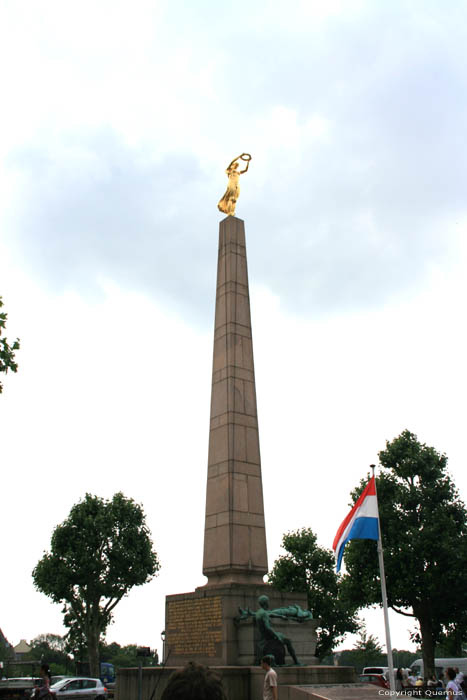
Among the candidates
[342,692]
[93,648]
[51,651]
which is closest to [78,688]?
[342,692]

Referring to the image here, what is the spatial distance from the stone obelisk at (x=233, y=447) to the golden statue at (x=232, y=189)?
1.12 m

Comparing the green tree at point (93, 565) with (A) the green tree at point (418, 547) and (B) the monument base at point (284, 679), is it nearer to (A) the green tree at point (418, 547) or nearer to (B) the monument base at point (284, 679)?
(A) the green tree at point (418, 547)

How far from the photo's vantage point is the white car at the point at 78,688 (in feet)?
83.1

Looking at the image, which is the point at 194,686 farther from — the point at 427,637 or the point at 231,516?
the point at 427,637

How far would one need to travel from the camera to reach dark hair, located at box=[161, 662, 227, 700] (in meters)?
2.18

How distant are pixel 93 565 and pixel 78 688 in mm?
16101

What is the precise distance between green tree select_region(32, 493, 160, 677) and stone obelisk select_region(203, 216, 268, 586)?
27026 mm

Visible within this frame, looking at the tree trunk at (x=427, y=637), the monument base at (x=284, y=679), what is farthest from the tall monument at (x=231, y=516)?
the tree trunk at (x=427, y=637)

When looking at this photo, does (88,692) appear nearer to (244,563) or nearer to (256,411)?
(244,563)

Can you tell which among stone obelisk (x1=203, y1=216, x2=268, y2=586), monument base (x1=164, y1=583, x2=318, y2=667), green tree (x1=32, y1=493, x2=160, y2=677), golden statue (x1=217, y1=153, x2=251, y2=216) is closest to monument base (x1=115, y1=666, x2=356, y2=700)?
monument base (x1=164, y1=583, x2=318, y2=667)

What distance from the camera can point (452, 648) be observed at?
35594 mm

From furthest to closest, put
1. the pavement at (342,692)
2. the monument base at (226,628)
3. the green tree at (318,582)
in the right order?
the green tree at (318,582)
the monument base at (226,628)
the pavement at (342,692)

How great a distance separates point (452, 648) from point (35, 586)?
26.9 m

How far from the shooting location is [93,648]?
43.3 m
